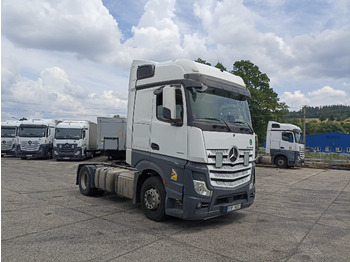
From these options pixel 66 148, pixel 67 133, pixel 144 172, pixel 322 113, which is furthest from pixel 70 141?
pixel 322 113

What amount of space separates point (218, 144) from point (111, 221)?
2.71 meters

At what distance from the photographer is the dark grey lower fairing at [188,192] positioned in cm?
514

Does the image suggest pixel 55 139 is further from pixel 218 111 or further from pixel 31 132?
pixel 218 111

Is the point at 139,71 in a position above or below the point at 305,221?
above

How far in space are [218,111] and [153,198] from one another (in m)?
2.19

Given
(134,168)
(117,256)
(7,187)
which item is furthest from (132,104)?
(7,187)

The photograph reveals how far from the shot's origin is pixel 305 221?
6.53 metres

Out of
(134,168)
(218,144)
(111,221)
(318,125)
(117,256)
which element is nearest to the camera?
(117,256)

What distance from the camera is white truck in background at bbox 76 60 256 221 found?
5199 millimetres

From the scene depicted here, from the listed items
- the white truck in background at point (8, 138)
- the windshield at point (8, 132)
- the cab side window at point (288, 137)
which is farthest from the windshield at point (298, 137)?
the windshield at point (8, 132)

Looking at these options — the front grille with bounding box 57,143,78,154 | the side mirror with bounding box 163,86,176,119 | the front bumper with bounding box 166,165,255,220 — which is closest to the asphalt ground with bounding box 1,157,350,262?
the front bumper with bounding box 166,165,255,220

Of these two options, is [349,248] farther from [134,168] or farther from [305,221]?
[134,168]

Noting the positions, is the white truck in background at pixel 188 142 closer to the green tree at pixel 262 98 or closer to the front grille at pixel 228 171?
the front grille at pixel 228 171

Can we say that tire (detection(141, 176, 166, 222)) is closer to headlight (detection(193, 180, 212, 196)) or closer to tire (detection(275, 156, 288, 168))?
headlight (detection(193, 180, 212, 196))
